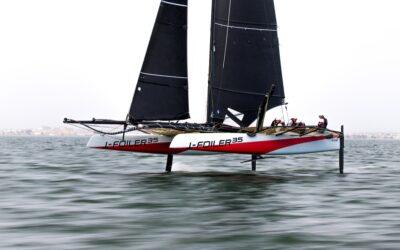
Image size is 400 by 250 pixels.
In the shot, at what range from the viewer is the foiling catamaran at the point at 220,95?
82.6 feet

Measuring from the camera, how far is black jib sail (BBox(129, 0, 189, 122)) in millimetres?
25219

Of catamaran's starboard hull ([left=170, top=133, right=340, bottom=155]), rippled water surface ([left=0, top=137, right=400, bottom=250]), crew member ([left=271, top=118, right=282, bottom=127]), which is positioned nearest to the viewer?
rippled water surface ([left=0, top=137, right=400, bottom=250])

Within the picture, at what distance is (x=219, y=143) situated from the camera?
80.3 feet

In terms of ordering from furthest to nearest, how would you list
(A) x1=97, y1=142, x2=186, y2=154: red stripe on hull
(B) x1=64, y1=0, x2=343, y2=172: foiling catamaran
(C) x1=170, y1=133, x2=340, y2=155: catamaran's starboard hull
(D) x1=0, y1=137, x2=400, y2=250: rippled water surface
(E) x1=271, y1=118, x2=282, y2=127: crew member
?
(E) x1=271, y1=118, x2=282, y2=127: crew member → (A) x1=97, y1=142, x2=186, y2=154: red stripe on hull → (B) x1=64, y1=0, x2=343, y2=172: foiling catamaran → (C) x1=170, y1=133, x2=340, y2=155: catamaran's starboard hull → (D) x1=0, y1=137, x2=400, y2=250: rippled water surface

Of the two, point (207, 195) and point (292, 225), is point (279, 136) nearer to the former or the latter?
point (207, 195)

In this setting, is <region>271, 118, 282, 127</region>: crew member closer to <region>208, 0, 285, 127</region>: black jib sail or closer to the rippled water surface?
<region>208, 0, 285, 127</region>: black jib sail

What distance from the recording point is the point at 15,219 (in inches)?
531

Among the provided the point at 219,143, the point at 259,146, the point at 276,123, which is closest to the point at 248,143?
the point at 259,146

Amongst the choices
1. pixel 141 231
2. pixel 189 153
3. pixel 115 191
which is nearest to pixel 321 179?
pixel 189 153

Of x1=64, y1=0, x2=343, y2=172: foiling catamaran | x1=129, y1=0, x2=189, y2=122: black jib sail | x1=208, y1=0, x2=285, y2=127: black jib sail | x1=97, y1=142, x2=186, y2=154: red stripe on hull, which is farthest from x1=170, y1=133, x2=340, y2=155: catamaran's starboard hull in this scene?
x1=208, y1=0, x2=285, y2=127: black jib sail

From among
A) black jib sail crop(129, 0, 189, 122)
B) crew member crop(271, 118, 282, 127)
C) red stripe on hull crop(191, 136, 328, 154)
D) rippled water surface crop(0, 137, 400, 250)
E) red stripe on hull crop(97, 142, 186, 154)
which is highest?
black jib sail crop(129, 0, 189, 122)

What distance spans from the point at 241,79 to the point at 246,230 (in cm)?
1466

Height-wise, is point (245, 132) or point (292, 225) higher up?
point (245, 132)

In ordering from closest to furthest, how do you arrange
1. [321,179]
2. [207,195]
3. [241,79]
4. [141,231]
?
1. [141,231]
2. [207,195]
3. [321,179]
4. [241,79]
